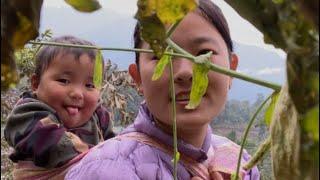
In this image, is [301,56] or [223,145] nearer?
[301,56]

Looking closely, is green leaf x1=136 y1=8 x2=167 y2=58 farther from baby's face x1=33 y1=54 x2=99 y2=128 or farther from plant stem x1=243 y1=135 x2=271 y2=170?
baby's face x1=33 y1=54 x2=99 y2=128

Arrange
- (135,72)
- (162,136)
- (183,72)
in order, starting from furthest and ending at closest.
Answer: (135,72) < (162,136) < (183,72)

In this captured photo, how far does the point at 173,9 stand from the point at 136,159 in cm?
66

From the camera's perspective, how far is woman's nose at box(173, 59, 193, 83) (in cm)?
85

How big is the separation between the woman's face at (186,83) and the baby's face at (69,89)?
689 millimetres

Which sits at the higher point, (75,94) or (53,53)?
(53,53)

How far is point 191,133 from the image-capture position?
1013 mm

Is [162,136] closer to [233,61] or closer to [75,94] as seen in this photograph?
[233,61]

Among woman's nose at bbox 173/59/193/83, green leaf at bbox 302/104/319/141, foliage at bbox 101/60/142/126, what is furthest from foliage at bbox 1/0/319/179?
foliage at bbox 101/60/142/126

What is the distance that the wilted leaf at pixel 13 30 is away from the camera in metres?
0.21

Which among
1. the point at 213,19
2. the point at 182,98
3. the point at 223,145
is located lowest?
the point at 223,145

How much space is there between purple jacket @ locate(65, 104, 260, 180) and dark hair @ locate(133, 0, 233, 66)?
0.47 feet

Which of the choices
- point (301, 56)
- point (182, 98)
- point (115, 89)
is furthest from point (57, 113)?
point (301, 56)

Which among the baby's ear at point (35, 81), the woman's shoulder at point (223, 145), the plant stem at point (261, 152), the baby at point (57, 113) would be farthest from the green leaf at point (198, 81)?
the baby's ear at point (35, 81)
